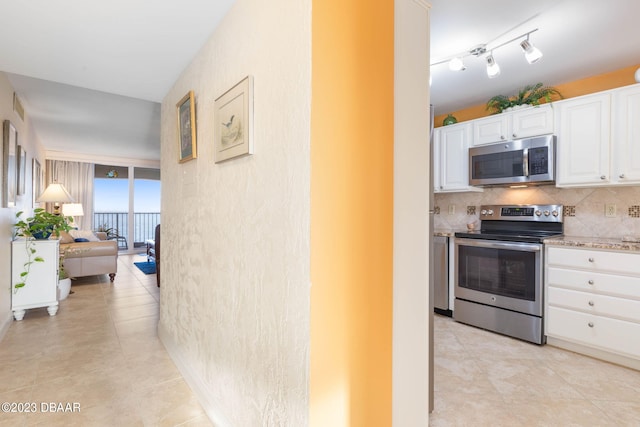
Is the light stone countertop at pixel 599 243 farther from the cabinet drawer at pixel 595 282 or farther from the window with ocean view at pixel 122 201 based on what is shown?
the window with ocean view at pixel 122 201

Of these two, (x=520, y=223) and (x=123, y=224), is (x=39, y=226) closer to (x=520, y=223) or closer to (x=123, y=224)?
(x=520, y=223)

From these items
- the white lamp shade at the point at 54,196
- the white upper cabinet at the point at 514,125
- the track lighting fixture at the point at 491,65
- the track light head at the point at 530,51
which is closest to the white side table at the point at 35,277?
the white lamp shade at the point at 54,196

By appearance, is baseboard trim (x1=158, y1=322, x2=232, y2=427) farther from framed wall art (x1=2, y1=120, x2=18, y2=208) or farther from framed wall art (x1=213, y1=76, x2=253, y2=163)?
framed wall art (x1=2, y1=120, x2=18, y2=208)

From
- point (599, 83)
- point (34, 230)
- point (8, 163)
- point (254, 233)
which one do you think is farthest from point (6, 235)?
point (599, 83)

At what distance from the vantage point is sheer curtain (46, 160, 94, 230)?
7.20 meters

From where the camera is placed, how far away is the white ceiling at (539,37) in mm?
1893

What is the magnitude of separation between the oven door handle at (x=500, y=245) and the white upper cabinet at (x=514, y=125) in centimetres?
106

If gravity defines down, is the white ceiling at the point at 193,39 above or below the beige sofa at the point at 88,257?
above

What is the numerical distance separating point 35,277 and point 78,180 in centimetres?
534

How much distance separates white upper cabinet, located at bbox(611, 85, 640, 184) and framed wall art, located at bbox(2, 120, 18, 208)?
521 cm

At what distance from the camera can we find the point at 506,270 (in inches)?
114

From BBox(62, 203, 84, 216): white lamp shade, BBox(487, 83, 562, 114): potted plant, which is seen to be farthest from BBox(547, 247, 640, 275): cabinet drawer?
BBox(62, 203, 84, 216): white lamp shade

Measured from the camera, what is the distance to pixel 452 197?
3939 millimetres

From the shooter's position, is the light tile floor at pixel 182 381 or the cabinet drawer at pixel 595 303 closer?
the light tile floor at pixel 182 381
